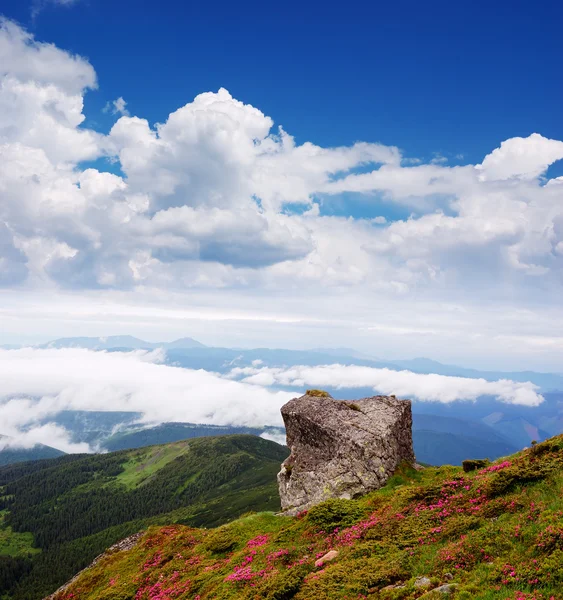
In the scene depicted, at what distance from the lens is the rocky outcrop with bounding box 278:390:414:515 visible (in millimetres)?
34594

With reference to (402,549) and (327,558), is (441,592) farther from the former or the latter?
(327,558)

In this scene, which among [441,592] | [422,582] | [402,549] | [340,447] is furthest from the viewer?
[340,447]

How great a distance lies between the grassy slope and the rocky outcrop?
6.46 metres

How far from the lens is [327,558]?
64.1 ft

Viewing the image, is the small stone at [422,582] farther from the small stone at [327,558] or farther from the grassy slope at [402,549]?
the small stone at [327,558]

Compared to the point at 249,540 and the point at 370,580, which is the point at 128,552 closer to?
the point at 249,540

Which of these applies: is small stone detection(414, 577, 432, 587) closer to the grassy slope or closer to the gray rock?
the grassy slope

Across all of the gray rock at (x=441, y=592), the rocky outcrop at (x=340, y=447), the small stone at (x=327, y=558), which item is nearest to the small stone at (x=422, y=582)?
the gray rock at (x=441, y=592)

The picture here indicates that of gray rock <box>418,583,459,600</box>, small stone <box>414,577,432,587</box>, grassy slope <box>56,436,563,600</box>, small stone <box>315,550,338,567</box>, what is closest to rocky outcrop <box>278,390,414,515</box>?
grassy slope <box>56,436,563,600</box>

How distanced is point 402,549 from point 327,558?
437cm

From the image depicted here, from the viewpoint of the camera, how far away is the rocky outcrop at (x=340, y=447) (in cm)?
3459

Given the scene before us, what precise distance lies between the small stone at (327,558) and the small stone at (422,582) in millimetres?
6234

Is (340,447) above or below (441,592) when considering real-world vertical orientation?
below

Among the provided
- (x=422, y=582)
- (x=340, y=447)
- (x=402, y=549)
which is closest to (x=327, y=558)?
(x=402, y=549)
